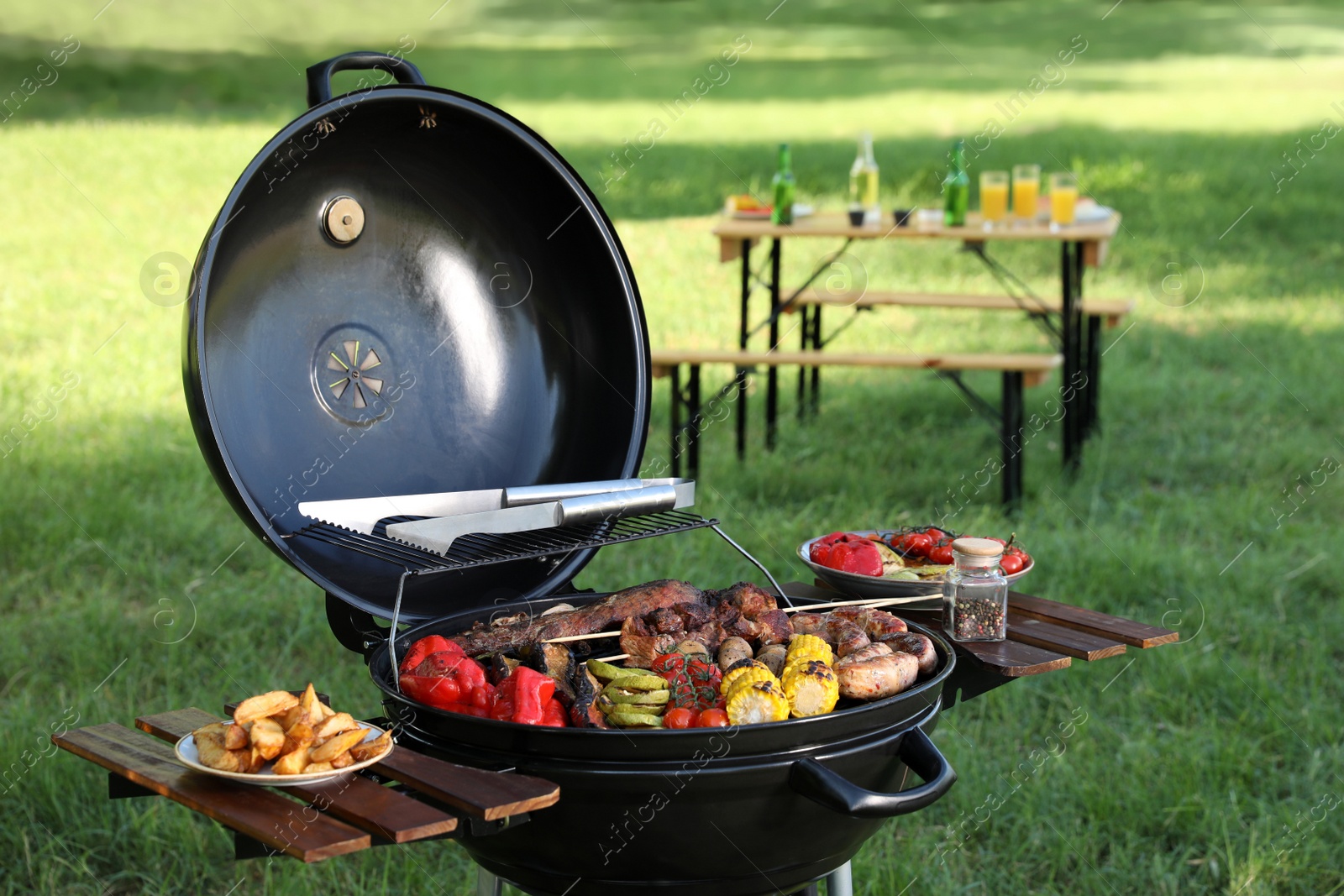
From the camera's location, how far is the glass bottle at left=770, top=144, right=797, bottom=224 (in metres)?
6.16

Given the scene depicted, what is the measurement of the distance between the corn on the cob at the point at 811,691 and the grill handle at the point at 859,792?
0.09 meters

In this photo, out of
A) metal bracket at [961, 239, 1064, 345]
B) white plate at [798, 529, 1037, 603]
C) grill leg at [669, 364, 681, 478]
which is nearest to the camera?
white plate at [798, 529, 1037, 603]

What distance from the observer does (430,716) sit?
1.65 metres

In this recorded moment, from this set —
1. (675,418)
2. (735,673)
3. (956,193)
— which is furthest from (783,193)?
(735,673)

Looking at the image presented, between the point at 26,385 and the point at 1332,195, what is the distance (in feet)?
33.7

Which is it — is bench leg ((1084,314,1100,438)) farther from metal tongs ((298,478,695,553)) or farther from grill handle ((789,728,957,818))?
grill handle ((789,728,957,818))

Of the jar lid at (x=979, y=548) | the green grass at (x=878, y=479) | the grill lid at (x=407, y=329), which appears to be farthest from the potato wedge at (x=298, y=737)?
the green grass at (x=878, y=479)

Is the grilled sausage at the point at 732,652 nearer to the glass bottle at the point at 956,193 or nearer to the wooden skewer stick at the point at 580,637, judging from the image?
the wooden skewer stick at the point at 580,637

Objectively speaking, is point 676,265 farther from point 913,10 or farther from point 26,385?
point 913,10

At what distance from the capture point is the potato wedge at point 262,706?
157 centimetres

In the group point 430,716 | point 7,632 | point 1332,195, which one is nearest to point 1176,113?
point 1332,195

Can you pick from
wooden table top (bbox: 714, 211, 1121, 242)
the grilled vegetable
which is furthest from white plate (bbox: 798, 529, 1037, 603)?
wooden table top (bbox: 714, 211, 1121, 242)

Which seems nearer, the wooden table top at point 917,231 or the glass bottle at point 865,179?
the wooden table top at point 917,231

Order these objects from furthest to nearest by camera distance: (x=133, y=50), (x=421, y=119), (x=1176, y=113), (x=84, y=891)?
(x=133, y=50) → (x=1176, y=113) → (x=84, y=891) → (x=421, y=119)
